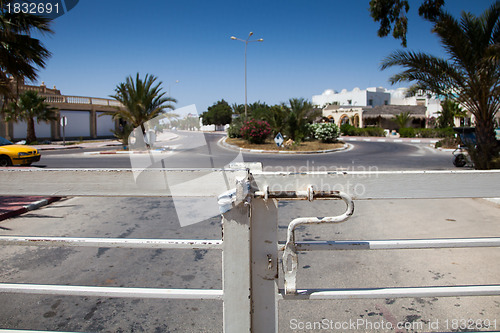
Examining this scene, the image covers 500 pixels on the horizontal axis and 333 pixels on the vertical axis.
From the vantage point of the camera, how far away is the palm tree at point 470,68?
34.5 ft

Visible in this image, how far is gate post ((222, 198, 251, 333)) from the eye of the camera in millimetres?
1428

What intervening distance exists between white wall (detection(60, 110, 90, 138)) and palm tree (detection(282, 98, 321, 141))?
84.9ft

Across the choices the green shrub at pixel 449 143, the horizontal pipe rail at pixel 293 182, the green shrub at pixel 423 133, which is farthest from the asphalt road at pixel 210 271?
the green shrub at pixel 423 133

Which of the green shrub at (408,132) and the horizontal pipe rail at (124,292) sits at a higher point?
the green shrub at (408,132)

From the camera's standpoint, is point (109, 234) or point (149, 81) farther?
point (149, 81)

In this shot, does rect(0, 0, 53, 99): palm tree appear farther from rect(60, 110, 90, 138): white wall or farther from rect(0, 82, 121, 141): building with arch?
rect(60, 110, 90, 138): white wall

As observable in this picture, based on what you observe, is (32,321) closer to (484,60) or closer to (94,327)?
(94,327)

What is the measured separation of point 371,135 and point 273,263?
4126 cm

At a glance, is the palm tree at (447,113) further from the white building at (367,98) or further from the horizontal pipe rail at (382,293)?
the horizontal pipe rail at (382,293)

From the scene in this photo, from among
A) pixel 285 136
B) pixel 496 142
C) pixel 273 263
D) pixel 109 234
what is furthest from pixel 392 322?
pixel 285 136

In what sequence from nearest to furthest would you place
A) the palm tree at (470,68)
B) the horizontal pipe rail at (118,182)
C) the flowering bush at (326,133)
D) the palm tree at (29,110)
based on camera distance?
the horizontal pipe rail at (118,182) → the palm tree at (470,68) → the flowering bush at (326,133) → the palm tree at (29,110)

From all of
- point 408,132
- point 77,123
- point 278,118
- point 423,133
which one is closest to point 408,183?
point 278,118

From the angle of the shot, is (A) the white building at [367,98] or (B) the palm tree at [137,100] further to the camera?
(A) the white building at [367,98]

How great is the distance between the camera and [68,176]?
1.78 meters
